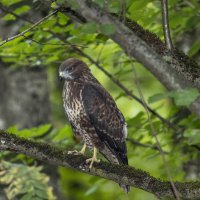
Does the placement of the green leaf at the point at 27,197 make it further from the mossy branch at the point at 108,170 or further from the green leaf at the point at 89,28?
the green leaf at the point at 89,28

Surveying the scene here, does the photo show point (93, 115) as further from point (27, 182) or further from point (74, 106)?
point (27, 182)

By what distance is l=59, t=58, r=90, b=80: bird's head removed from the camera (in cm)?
582

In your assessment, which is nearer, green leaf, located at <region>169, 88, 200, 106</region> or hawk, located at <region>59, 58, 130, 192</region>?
green leaf, located at <region>169, 88, 200, 106</region>

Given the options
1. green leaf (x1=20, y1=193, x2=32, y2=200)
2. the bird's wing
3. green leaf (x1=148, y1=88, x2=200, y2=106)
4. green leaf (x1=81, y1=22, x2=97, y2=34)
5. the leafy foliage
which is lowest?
green leaf (x1=20, y1=193, x2=32, y2=200)

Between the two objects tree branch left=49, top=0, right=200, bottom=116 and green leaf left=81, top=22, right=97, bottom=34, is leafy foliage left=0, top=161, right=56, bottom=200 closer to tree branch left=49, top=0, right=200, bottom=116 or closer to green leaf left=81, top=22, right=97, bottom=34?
tree branch left=49, top=0, right=200, bottom=116

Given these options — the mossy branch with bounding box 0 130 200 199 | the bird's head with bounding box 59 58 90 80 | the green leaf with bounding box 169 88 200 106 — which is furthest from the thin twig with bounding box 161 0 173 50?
the bird's head with bounding box 59 58 90 80

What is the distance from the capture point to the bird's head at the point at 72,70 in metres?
5.82

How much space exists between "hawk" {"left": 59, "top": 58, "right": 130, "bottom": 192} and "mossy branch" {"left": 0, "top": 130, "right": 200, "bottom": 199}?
0.73 m

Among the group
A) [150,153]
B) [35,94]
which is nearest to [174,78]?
[150,153]

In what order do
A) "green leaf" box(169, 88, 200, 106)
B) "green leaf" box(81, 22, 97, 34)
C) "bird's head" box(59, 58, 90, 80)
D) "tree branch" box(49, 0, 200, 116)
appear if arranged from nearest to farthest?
"green leaf" box(169, 88, 200, 106), "green leaf" box(81, 22, 97, 34), "tree branch" box(49, 0, 200, 116), "bird's head" box(59, 58, 90, 80)

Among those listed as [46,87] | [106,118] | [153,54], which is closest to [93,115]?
[106,118]

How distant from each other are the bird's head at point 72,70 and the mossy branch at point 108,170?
1.22 meters

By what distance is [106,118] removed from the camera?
564 centimetres

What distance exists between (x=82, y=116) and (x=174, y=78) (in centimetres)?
178
